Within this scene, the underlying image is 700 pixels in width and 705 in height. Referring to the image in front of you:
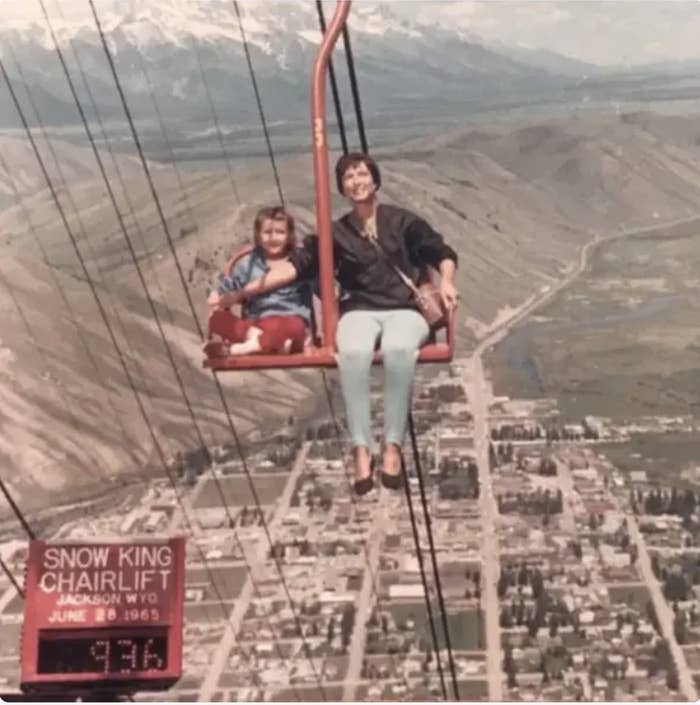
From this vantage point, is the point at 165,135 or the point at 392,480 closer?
the point at 392,480

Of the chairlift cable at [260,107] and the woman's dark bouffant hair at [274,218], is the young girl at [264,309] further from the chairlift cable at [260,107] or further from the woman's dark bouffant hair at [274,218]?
the chairlift cable at [260,107]

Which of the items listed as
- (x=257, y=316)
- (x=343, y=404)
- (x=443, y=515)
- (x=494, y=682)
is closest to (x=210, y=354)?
(x=257, y=316)

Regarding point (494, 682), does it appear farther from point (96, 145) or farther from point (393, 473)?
point (96, 145)

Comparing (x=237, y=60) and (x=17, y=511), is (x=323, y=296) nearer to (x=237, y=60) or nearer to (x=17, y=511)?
(x=237, y=60)

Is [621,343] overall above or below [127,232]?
below

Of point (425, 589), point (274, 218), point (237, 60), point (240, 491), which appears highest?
point (237, 60)

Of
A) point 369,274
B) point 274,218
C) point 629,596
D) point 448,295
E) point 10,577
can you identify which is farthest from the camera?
point 10,577

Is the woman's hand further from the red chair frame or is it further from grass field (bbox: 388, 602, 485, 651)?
grass field (bbox: 388, 602, 485, 651)

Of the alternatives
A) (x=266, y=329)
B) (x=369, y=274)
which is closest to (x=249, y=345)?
(x=266, y=329)
